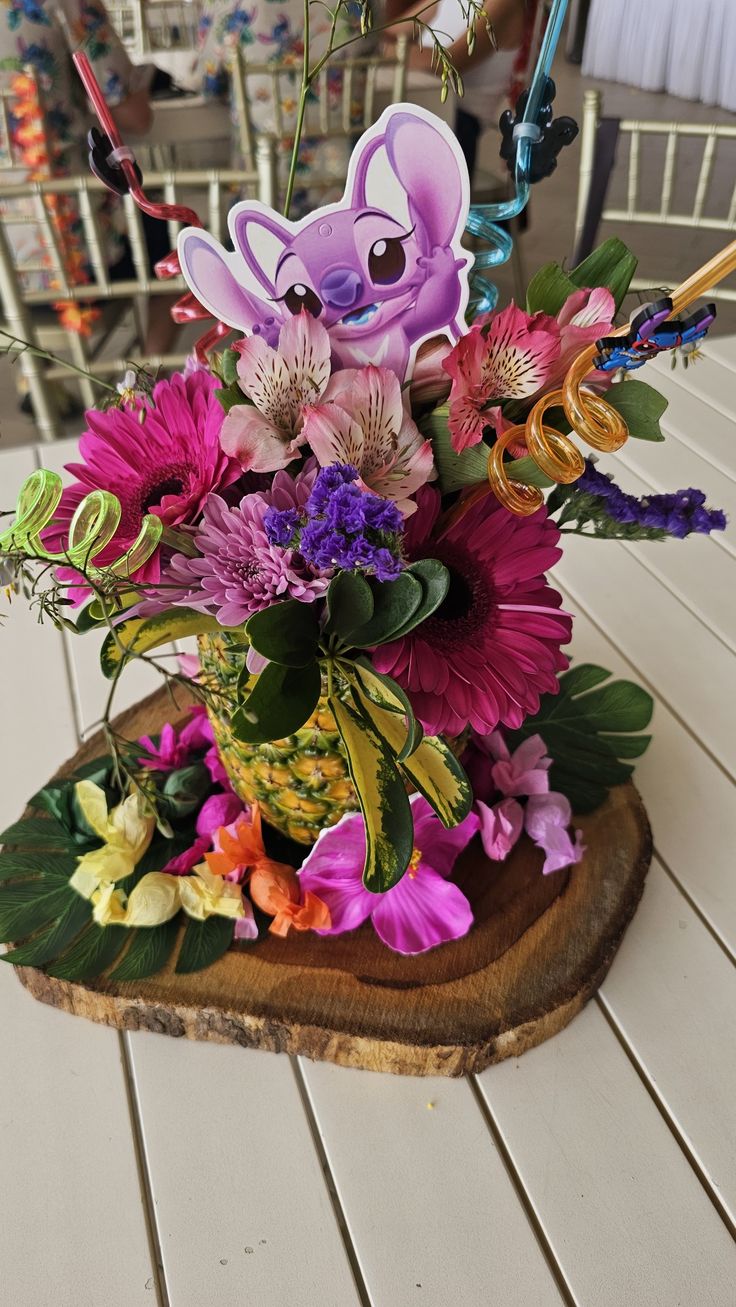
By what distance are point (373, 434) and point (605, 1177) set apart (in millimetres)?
413

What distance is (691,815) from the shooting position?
2.36 ft

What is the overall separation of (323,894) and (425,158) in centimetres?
42

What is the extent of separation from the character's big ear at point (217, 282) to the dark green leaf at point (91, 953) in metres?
0.38

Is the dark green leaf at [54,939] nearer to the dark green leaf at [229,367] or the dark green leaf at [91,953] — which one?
the dark green leaf at [91,953]

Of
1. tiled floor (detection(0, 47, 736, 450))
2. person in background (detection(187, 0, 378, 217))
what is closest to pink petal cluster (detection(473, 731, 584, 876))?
person in background (detection(187, 0, 378, 217))

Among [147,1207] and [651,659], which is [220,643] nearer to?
[147,1207]

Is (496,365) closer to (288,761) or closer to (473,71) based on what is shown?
(288,761)

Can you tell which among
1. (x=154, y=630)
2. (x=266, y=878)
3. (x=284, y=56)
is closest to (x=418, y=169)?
(x=154, y=630)

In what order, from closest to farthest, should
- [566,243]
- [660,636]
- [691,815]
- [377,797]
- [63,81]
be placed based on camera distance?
1. [377,797]
2. [691,815]
3. [660,636]
4. [63,81]
5. [566,243]

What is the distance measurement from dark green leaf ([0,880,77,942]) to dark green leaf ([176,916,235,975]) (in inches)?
3.4

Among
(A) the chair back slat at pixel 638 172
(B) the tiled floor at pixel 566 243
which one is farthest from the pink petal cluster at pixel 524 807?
(B) the tiled floor at pixel 566 243

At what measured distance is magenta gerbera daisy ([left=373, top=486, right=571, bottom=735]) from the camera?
443mm

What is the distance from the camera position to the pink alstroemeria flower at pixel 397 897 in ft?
1.94

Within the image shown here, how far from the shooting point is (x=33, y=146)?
70.5 inches
